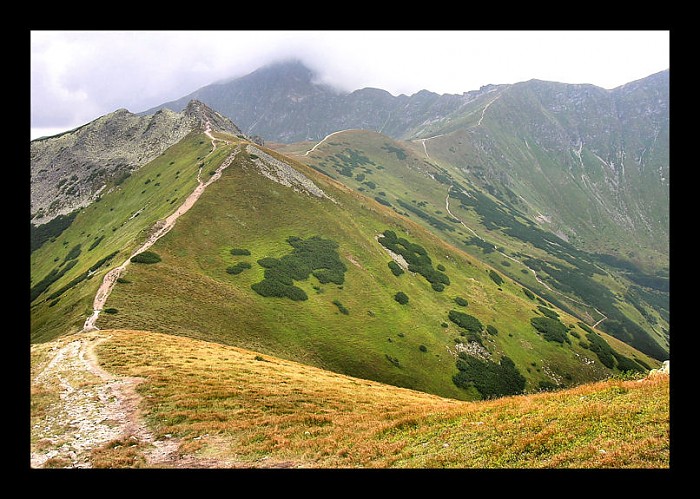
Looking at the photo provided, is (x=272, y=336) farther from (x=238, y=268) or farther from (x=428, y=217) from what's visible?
(x=428, y=217)

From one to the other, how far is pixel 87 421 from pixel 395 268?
193 ft

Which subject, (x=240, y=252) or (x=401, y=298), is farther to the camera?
(x=401, y=298)

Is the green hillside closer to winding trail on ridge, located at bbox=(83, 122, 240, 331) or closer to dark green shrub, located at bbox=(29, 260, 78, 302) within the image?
winding trail on ridge, located at bbox=(83, 122, 240, 331)

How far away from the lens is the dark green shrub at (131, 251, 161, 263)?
161ft

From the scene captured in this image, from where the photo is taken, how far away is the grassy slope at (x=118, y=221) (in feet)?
146

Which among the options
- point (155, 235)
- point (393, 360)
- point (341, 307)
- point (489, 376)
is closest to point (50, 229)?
point (155, 235)

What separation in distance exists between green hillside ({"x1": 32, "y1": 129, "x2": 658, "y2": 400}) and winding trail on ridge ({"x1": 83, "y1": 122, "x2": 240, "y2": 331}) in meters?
0.96

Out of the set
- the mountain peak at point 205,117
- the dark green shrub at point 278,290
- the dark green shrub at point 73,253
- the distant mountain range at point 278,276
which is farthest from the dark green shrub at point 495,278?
the dark green shrub at point 73,253

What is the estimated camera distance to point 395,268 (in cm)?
7200

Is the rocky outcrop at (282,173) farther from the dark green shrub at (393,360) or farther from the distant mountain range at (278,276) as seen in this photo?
the dark green shrub at (393,360)

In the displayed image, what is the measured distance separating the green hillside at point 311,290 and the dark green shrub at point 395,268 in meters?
0.31
